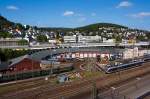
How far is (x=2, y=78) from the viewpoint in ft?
145

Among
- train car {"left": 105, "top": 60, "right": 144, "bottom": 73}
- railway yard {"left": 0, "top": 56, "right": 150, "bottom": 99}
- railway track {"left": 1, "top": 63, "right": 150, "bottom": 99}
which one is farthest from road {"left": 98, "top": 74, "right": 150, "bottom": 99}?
train car {"left": 105, "top": 60, "right": 144, "bottom": 73}

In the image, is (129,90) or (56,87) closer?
(56,87)

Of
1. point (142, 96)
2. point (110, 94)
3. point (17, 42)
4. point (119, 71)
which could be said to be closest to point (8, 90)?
point (110, 94)

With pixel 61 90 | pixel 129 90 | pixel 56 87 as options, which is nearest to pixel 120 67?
pixel 129 90

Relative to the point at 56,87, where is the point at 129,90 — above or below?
below

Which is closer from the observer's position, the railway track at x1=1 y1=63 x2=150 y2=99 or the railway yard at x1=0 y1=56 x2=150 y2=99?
the railway track at x1=1 y1=63 x2=150 y2=99

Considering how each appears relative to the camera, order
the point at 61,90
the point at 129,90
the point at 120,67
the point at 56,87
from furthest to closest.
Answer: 1. the point at 120,67
2. the point at 129,90
3. the point at 56,87
4. the point at 61,90

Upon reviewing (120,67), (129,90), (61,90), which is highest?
(61,90)

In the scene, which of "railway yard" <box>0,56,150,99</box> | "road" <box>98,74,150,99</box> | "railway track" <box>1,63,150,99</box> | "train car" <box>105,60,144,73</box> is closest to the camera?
"railway track" <box>1,63,150,99</box>

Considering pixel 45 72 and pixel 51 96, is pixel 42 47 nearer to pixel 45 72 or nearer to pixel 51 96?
pixel 45 72

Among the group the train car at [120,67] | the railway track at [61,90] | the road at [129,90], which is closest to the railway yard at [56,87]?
the railway track at [61,90]

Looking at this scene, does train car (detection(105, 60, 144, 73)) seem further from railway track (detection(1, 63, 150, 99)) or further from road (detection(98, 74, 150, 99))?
railway track (detection(1, 63, 150, 99))

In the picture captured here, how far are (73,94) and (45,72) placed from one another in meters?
16.8

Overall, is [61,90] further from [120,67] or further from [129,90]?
[120,67]
